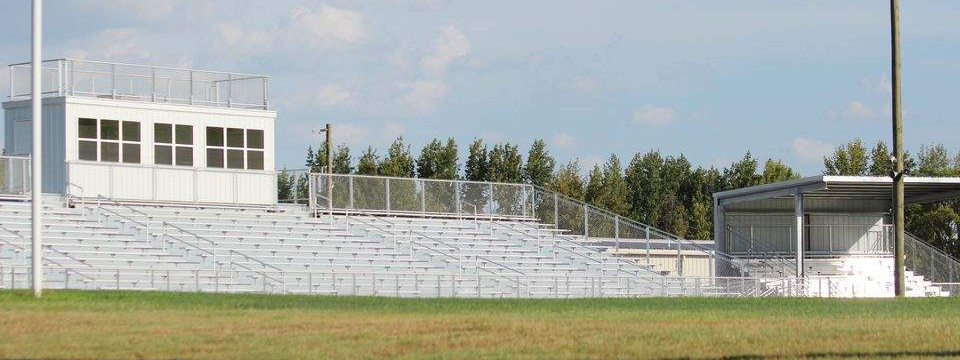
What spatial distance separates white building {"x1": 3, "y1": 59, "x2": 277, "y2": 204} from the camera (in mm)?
44844

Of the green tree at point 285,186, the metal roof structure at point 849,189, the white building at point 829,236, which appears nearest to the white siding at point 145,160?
the green tree at point 285,186

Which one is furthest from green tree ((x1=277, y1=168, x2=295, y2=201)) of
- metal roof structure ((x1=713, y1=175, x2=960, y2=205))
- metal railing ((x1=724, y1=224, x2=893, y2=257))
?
metal railing ((x1=724, y1=224, x2=893, y2=257))

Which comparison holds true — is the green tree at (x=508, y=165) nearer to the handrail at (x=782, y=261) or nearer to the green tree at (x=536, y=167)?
the green tree at (x=536, y=167)

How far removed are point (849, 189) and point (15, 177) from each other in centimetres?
2494

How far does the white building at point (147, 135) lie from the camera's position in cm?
4484

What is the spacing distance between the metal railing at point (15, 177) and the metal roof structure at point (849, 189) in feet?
72.4

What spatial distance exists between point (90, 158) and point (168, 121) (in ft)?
8.48

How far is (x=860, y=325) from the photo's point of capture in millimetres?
24094

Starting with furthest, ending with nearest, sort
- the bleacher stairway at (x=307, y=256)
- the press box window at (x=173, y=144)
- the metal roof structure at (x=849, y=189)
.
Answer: the metal roof structure at (x=849, y=189) < the press box window at (x=173, y=144) < the bleacher stairway at (x=307, y=256)

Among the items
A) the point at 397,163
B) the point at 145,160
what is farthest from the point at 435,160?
the point at 145,160

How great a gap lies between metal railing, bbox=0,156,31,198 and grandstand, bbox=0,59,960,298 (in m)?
0.04

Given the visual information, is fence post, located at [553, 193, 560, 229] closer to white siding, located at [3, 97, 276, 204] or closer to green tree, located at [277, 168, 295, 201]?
green tree, located at [277, 168, 295, 201]

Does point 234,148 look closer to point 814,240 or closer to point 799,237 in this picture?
point 799,237

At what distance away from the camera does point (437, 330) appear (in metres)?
22.3
